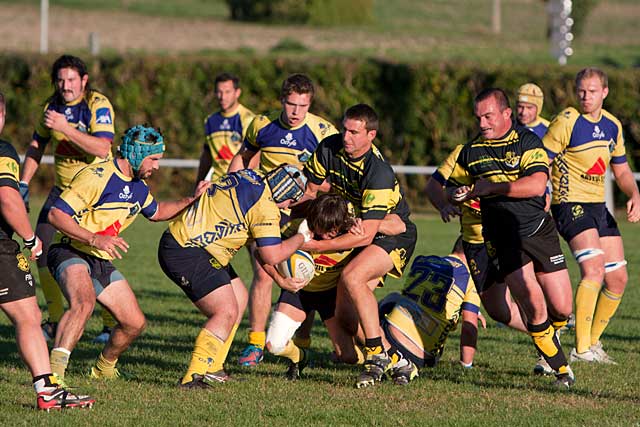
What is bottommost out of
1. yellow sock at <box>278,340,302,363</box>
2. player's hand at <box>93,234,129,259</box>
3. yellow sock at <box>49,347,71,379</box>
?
yellow sock at <box>278,340,302,363</box>

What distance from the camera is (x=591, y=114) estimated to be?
31.1 ft

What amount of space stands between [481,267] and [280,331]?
68.2 inches

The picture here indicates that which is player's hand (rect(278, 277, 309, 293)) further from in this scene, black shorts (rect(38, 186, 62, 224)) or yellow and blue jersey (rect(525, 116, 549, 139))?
yellow and blue jersey (rect(525, 116, 549, 139))

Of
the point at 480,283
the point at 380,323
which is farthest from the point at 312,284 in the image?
the point at 480,283

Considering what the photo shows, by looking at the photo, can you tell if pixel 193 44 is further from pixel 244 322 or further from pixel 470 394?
pixel 470 394

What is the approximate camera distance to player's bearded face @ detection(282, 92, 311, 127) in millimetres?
9492

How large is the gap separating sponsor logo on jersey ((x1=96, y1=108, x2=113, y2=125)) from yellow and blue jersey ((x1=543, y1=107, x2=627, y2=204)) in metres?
3.93

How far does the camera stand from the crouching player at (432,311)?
8.70 m

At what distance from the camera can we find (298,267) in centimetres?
786

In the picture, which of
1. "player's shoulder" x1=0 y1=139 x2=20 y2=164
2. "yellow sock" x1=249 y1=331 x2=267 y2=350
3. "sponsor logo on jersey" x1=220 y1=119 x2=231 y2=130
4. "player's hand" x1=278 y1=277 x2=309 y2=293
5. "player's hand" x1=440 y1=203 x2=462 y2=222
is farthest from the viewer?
"sponsor logo on jersey" x1=220 y1=119 x2=231 y2=130

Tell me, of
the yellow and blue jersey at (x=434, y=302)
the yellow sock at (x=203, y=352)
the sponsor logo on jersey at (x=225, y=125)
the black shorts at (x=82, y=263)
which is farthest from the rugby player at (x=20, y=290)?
the sponsor logo on jersey at (x=225, y=125)

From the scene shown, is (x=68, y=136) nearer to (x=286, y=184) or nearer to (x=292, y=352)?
(x=286, y=184)

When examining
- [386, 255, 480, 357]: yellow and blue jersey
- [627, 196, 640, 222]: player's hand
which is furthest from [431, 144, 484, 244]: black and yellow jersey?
[627, 196, 640, 222]: player's hand

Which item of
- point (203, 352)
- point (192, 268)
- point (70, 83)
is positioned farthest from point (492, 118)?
point (70, 83)
